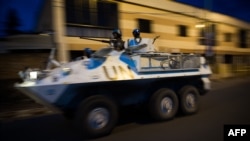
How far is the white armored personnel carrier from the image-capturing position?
21.9ft

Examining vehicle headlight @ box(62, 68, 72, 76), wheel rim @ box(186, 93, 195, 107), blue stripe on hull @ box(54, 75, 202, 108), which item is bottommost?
wheel rim @ box(186, 93, 195, 107)

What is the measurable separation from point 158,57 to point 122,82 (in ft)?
4.51

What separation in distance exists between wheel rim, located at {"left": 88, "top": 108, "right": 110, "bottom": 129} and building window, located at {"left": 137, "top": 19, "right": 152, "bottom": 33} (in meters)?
13.5

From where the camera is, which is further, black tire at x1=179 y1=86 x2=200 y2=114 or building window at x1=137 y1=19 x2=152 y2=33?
building window at x1=137 y1=19 x2=152 y2=33

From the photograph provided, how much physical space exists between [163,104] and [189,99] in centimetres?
125

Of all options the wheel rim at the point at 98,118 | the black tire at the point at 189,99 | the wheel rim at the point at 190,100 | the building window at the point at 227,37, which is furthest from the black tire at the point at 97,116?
the building window at the point at 227,37

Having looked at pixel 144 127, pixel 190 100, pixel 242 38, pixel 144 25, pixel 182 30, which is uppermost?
pixel 144 25

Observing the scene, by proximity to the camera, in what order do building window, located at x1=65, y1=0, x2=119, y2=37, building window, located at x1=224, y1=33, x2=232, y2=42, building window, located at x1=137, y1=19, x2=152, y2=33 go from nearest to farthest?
building window, located at x1=65, y1=0, x2=119, y2=37 < building window, located at x1=137, y1=19, x2=152, y2=33 < building window, located at x1=224, y1=33, x2=232, y2=42

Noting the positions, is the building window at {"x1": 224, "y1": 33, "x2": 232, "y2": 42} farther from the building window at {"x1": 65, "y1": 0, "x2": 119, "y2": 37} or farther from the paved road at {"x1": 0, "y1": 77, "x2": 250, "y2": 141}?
the paved road at {"x1": 0, "y1": 77, "x2": 250, "y2": 141}

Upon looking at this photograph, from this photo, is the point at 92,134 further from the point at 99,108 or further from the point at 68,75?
the point at 68,75

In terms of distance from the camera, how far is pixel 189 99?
9.31 metres

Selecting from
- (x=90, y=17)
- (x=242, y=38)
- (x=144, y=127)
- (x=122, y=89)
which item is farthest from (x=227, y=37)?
(x=122, y=89)

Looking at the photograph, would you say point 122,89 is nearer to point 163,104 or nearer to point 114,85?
point 114,85

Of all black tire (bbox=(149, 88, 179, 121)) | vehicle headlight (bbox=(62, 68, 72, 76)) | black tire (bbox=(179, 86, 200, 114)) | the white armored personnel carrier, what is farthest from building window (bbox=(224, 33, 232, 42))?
vehicle headlight (bbox=(62, 68, 72, 76))
